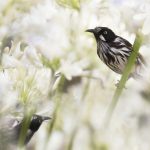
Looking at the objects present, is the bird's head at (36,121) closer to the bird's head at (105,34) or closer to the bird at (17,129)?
the bird at (17,129)

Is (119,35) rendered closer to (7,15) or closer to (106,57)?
(106,57)

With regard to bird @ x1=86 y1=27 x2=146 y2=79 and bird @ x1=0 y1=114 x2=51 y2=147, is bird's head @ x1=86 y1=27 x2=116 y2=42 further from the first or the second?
bird @ x1=0 y1=114 x2=51 y2=147

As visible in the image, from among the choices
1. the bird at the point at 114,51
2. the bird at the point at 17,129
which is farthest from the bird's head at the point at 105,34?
the bird at the point at 17,129

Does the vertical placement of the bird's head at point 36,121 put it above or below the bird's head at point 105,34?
A: below

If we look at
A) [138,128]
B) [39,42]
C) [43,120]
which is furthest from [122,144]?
[39,42]

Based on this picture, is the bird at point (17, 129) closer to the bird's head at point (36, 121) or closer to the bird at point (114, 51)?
the bird's head at point (36, 121)

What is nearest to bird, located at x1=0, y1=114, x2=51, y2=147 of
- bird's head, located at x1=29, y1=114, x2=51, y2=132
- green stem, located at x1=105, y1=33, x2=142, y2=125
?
bird's head, located at x1=29, y1=114, x2=51, y2=132

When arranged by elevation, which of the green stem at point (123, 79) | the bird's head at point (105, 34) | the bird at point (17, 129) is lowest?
the bird at point (17, 129)

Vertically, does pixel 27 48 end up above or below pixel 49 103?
above
